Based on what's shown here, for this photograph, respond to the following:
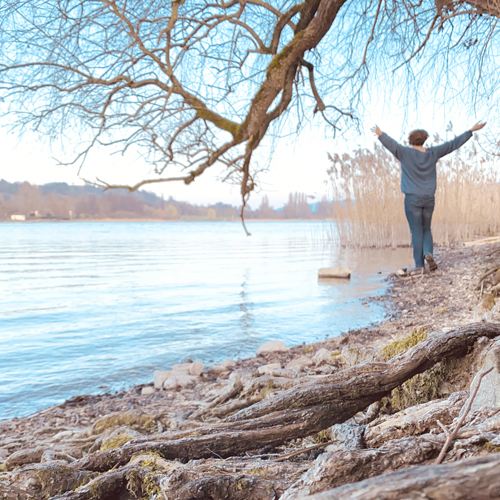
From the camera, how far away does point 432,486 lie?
1.87 feet

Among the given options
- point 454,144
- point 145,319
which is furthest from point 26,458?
point 454,144

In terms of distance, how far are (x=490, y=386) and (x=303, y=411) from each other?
20.4 inches

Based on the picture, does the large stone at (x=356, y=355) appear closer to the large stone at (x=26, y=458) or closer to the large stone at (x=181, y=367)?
the large stone at (x=181, y=367)

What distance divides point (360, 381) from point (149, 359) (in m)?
3.23

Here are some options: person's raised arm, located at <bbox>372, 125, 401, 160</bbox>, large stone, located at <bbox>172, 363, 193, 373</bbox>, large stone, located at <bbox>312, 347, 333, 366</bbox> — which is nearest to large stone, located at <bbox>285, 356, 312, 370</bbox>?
large stone, located at <bbox>312, 347, 333, 366</bbox>

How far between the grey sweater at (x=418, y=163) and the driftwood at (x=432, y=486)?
214 inches

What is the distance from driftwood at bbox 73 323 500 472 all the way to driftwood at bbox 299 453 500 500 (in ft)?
2.19

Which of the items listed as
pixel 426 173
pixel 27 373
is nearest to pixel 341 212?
pixel 426 173

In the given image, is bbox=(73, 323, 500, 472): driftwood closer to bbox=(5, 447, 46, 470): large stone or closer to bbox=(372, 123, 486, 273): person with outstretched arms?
bbox=(5, 447, 46, 470): large stone

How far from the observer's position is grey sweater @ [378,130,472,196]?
226 inches

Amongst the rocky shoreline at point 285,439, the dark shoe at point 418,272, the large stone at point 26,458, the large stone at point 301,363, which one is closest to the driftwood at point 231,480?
the rocky shoreline at point 285,439

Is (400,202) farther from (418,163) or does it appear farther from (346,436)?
(346,436)

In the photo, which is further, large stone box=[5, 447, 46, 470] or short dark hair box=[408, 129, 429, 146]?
short dark hair box=[408, 129, 429, 146]

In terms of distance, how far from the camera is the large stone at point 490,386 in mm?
1073
